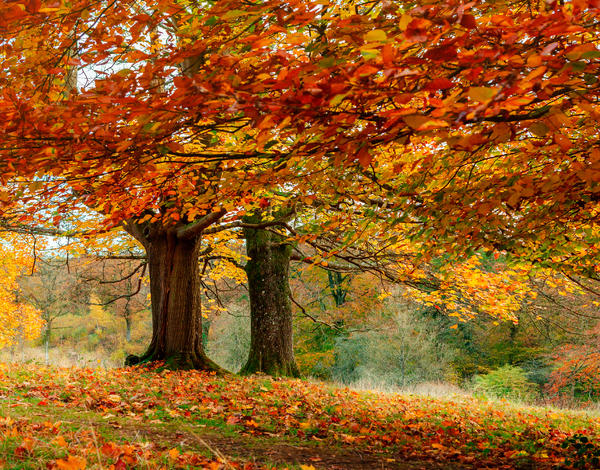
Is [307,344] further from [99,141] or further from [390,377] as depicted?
[99,141]

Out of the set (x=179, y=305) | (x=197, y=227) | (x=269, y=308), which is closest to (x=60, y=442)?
(x=197, y=227)

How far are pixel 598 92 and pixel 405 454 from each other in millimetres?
3553

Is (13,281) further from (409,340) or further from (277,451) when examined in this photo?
(277,451)

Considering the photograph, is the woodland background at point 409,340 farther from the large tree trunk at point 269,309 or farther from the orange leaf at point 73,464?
the orange leaf at point 73,464

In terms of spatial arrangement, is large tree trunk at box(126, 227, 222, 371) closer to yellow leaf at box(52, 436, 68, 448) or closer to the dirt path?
the dirt path

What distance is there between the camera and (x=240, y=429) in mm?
4723

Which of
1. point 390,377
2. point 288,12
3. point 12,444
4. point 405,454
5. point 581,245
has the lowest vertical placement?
point 390,377

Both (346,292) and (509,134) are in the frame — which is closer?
(509,134)

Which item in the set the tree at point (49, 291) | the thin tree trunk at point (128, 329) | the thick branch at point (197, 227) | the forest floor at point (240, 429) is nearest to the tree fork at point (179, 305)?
the thick branch at point (197, 227)

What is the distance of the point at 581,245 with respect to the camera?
516 centimetres

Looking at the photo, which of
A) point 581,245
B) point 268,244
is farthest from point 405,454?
point 268,244

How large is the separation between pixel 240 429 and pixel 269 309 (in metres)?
5.92

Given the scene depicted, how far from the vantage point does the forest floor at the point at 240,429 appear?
9.75 feet

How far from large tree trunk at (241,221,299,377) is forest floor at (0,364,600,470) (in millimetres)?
2686
